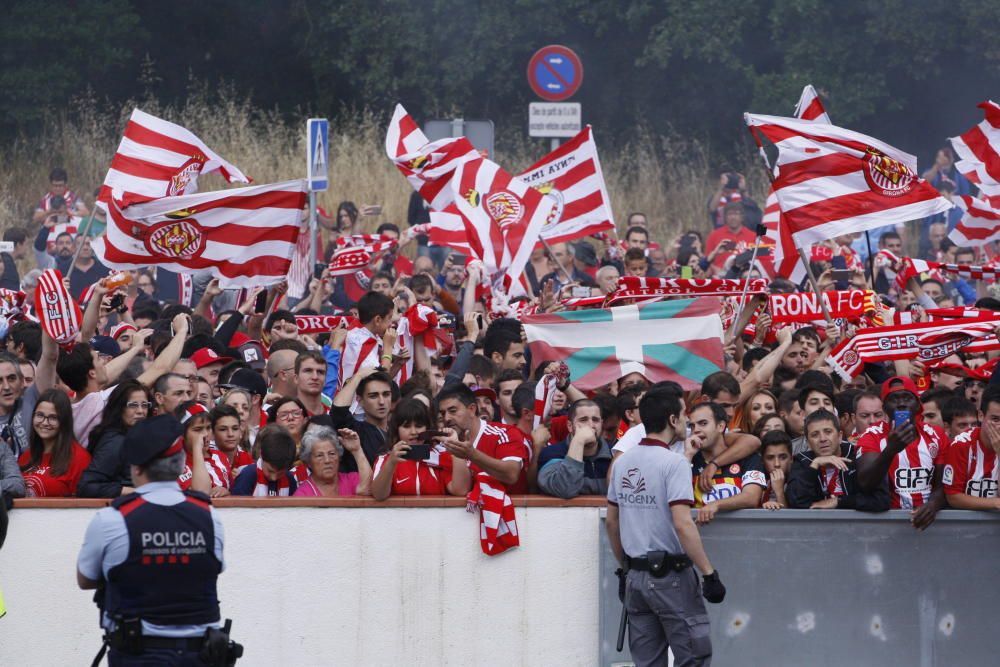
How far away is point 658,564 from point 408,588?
5.57 feet

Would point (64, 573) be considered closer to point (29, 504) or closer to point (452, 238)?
point (29, 504)

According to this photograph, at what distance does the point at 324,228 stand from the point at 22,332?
29.9 ft

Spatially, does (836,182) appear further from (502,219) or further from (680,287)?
(502,219)

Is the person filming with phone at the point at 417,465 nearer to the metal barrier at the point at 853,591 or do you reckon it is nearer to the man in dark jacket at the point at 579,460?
the man in dark jacket at the point at 579,460

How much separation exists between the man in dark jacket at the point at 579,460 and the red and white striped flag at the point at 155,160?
4.64 metres

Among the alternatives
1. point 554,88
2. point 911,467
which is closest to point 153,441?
point 911,467

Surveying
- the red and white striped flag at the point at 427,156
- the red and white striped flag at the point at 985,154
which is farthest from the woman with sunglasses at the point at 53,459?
the red and white striped flag at the point at 985,154

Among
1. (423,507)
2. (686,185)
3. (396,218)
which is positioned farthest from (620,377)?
(686,185)

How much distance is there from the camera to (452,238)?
1448cm

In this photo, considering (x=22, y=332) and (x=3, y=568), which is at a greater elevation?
(x=22, y=332)

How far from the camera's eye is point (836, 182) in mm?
12297

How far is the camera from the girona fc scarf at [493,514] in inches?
386

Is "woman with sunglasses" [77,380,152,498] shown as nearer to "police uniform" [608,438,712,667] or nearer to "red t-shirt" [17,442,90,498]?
"red t-shirt" [17,442,90,498]

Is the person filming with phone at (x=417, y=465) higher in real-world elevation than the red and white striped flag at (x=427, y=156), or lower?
lower
